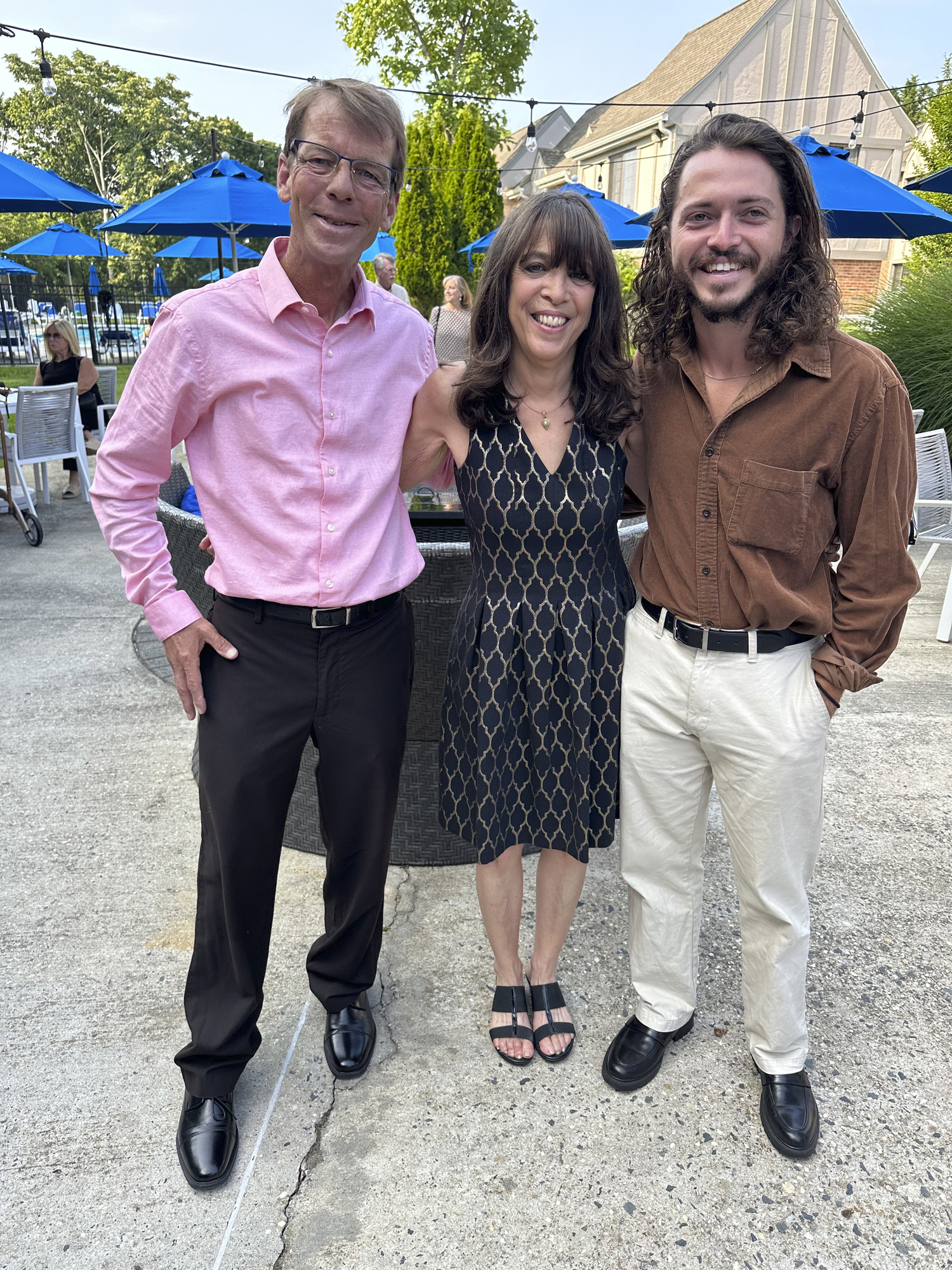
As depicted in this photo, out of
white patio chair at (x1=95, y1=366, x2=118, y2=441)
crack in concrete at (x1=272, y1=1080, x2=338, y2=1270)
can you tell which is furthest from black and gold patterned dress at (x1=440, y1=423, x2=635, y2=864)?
white patio chair at (x1=95, y1=366, x2=118, y2=441)

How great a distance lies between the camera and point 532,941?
2.62m

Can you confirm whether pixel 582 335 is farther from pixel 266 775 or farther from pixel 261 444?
pixel 266 775

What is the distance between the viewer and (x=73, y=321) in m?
16.8

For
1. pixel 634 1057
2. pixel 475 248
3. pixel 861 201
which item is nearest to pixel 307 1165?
pixel 634 1057

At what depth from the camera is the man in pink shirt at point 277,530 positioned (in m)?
1.71

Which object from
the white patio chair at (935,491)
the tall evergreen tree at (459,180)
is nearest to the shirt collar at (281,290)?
the white patio chair at (935,491)

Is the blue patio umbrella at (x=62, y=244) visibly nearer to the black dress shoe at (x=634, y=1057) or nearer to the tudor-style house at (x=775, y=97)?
the tudor-style house at (x=775, y=97)

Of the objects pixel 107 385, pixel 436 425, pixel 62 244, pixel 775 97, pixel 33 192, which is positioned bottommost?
pixel 107 385

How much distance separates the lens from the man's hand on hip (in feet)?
5.93

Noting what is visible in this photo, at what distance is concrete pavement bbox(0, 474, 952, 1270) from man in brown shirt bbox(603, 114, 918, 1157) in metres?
0.17

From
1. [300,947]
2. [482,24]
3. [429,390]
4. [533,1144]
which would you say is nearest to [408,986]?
[300,947]

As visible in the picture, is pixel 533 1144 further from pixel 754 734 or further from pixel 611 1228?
pixel 754 734

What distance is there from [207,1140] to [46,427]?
6522mm

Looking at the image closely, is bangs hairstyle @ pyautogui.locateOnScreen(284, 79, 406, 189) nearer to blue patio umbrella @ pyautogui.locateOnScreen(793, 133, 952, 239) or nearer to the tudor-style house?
blue patio umbrella @ pyautogui.locateOnScreen(793, 133, 952, 239)
